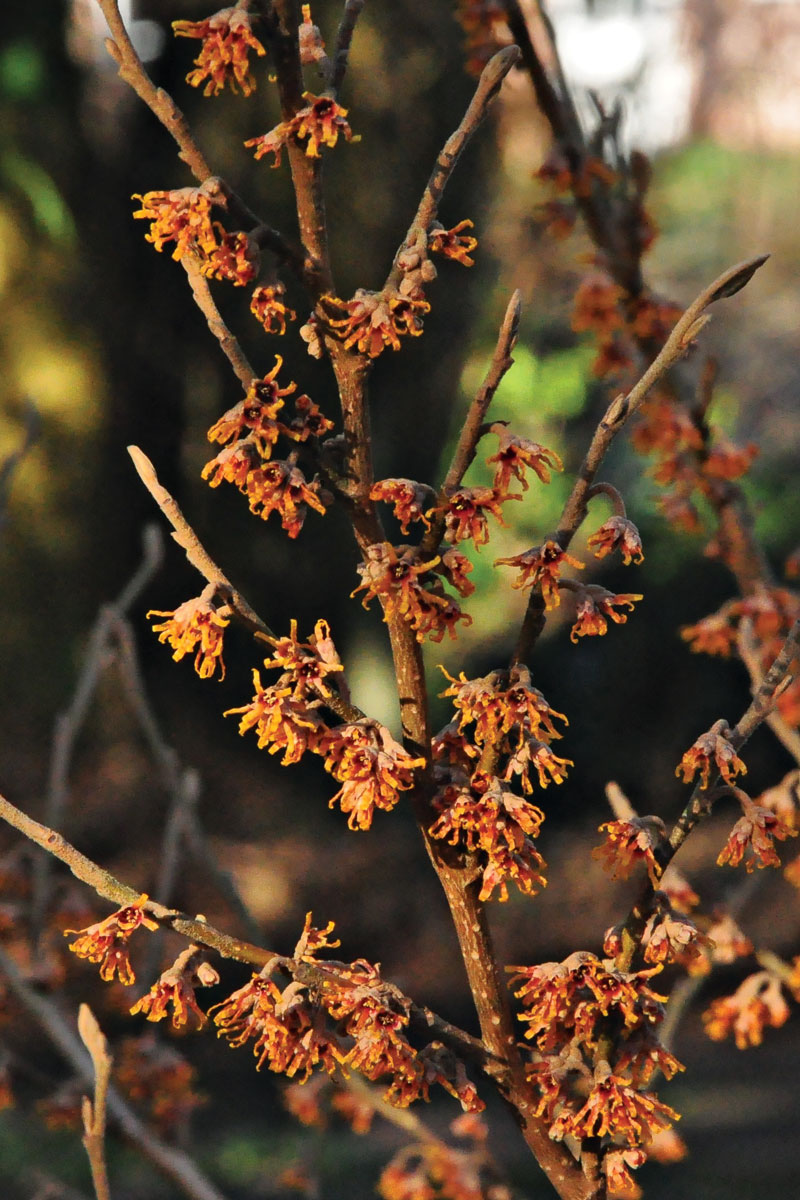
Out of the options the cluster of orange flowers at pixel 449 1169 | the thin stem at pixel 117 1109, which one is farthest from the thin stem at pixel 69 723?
the cluster of orange flowers at pixel 449 1169

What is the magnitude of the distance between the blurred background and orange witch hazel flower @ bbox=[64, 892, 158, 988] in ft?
11.2

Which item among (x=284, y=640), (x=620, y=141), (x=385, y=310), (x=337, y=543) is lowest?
(x=284, y=640)

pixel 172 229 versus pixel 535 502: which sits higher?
pixel 535 502

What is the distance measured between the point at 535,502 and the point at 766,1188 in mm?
3059

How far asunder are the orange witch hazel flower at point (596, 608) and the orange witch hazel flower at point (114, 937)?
0.33 m

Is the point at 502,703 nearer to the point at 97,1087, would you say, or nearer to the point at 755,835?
the point at 755,835

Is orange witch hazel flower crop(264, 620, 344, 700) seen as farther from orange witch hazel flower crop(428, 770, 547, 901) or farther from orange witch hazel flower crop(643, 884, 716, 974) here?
orange witch hazel flower crop(643, 884, 716, 974)

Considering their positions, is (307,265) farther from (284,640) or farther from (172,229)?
(284,640)

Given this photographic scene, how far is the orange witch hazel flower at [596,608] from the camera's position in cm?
79

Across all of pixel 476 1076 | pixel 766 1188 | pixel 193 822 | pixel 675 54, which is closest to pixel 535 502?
pixel 766 1188

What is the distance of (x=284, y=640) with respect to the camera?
776 millimetres

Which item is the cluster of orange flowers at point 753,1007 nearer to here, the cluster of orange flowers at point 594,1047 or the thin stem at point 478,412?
the cluster of orange flowers at point 594,1047

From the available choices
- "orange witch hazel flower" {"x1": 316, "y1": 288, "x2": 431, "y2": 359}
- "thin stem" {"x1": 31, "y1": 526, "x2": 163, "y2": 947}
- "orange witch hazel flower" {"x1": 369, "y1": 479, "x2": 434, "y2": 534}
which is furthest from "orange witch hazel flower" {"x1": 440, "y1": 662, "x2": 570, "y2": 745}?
"thin stem" {"x1": 31, "y1": 526, "x2": 163, "y2": 947}

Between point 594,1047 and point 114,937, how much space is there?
0.34 meters
